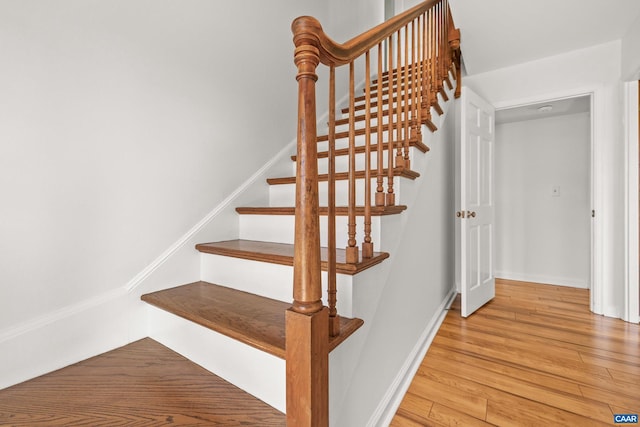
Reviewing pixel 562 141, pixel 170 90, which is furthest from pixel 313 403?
pixel 562 141

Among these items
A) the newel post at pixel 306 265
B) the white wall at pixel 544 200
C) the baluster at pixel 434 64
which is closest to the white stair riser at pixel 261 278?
the newel post at pixel 306 265

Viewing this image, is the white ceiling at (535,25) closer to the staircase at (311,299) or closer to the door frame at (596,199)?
the door frame at (596,199)

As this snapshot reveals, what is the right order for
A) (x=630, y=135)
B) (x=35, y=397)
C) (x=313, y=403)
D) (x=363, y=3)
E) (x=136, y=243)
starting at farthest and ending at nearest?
(x=363, y=3) → (x=630, y=135) → (x=136, y=243) → (x=35, y=397) → (x=313, y=403)

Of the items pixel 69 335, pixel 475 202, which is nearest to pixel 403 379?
pixel 69 335

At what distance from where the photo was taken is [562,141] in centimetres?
338

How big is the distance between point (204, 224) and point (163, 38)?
94cm

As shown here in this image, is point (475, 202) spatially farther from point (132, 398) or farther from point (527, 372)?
point (132, 398)

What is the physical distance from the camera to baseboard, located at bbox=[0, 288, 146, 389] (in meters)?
1.03

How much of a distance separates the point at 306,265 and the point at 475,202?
2299 mm

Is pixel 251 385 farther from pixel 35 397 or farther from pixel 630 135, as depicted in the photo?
pixel 630 135

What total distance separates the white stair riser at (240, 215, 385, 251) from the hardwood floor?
836mm

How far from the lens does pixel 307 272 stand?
0.73m

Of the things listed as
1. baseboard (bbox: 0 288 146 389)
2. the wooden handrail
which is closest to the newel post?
the wooden handrail

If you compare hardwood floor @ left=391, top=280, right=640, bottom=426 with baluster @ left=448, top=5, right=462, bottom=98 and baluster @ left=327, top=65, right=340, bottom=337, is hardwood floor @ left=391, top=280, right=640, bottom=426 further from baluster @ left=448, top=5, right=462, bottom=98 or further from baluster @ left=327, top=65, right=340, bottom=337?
baluster @ left=448, top=5, right=462, bottom=98
